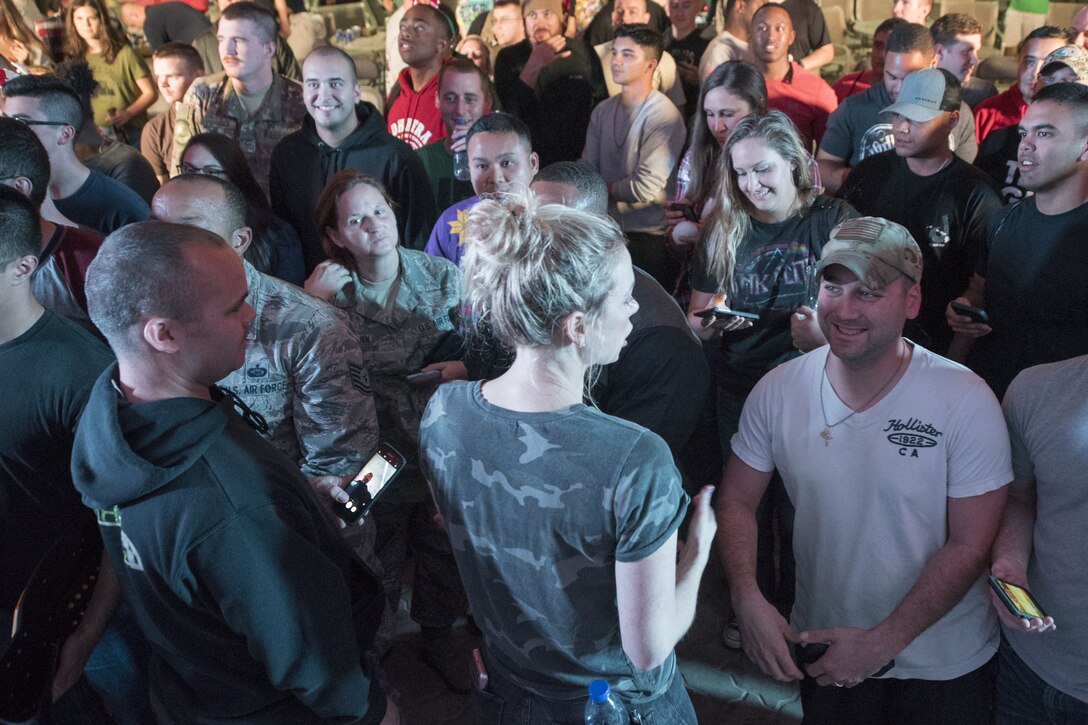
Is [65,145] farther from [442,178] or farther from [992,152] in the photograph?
[992,152]

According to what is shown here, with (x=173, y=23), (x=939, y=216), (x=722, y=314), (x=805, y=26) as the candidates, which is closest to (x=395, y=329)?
(x=722, y=314)

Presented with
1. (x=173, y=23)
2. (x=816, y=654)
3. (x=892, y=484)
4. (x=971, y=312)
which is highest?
(x=173, y=23)

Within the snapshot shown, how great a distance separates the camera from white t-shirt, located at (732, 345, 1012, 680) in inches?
73.7

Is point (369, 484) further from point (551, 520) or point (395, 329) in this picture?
point (395, 329)

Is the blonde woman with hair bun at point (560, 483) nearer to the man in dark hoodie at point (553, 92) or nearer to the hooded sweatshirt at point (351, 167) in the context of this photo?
the hooded sweatshirt at point (351, 167)

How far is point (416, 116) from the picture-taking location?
4.88m

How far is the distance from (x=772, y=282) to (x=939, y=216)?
85cm

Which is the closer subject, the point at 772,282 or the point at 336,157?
Result: the point at 772,282

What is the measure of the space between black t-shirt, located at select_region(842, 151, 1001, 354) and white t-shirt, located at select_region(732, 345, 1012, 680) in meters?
1.59

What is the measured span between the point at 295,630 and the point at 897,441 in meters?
1.35

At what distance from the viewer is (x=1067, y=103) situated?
118 inches

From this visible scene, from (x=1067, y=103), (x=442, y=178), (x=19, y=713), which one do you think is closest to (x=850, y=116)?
(x=1067, y=103)

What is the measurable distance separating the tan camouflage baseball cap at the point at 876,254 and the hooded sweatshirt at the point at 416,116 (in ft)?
10.1

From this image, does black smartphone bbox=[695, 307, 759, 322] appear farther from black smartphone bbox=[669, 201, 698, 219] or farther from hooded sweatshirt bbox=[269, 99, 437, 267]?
hooded sweatshirt bbox=[269, 99, 437, 267]
